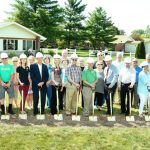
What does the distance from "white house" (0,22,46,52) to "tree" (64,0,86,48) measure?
696 inches

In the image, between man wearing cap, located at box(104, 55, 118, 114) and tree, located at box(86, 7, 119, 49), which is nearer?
man wearing cap, located at box(104, 55, 118, 114)

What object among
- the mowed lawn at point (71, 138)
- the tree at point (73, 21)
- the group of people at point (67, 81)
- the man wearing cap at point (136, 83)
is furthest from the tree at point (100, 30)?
the mowed lawn at point (71, 138)

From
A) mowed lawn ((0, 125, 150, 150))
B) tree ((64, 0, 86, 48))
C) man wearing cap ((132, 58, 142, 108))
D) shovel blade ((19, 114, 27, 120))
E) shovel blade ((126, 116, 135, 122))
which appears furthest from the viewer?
tree ((64, 0, 86, 48))

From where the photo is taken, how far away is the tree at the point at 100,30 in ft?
218

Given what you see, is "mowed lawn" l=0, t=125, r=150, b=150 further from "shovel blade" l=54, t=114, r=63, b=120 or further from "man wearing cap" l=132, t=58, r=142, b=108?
"man wearing cap" l=132, t=58, r=142, b=108

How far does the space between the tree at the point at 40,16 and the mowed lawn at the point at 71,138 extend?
150 ft

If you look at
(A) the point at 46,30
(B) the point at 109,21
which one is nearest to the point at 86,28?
(B) the point at 109,21

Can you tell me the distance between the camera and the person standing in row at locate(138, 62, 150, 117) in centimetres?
1192

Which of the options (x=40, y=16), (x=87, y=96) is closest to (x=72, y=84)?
(x=87, y=96)

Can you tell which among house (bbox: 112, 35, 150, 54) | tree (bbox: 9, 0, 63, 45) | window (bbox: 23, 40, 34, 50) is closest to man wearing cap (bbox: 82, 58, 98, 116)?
window (bbox: 23, 40, 34, 50)

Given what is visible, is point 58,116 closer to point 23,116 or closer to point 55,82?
point 23,116

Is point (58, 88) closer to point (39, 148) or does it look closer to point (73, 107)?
point (73, 107)

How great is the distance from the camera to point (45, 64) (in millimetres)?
12078

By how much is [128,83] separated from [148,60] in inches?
52.9
